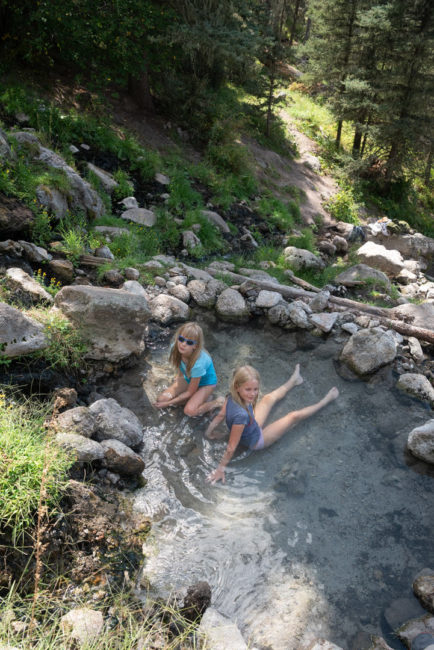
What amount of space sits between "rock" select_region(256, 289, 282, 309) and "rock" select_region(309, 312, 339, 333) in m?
0.67

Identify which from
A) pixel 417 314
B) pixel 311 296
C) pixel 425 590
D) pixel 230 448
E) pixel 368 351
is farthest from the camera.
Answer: pixel 311 296

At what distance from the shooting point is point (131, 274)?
7.16 m

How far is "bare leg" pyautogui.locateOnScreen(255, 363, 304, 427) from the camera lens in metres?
5.35

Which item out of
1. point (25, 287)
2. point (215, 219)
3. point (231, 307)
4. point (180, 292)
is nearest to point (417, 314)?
point (231, 307)

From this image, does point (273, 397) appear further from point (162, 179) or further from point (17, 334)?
point (162, 179)

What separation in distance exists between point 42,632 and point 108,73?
12.8 metres

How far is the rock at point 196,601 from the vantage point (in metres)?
3.16

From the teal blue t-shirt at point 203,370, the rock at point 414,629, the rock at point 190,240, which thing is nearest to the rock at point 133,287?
the teal blue t-shirt at point 203,370

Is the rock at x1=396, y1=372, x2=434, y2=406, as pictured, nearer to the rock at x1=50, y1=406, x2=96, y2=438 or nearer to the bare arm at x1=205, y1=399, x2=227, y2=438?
the bare arm at x1=205, y1=399, x2=227, y2=438

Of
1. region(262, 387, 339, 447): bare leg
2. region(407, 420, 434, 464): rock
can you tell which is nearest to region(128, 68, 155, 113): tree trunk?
region(262, 387, 339, 447): bare leg

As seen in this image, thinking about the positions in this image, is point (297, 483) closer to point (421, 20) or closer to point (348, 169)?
point (348, 169)

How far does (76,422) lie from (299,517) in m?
2.38

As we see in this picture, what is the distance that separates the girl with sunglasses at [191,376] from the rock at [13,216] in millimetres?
3100

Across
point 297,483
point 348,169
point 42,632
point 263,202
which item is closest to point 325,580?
point 297,483
